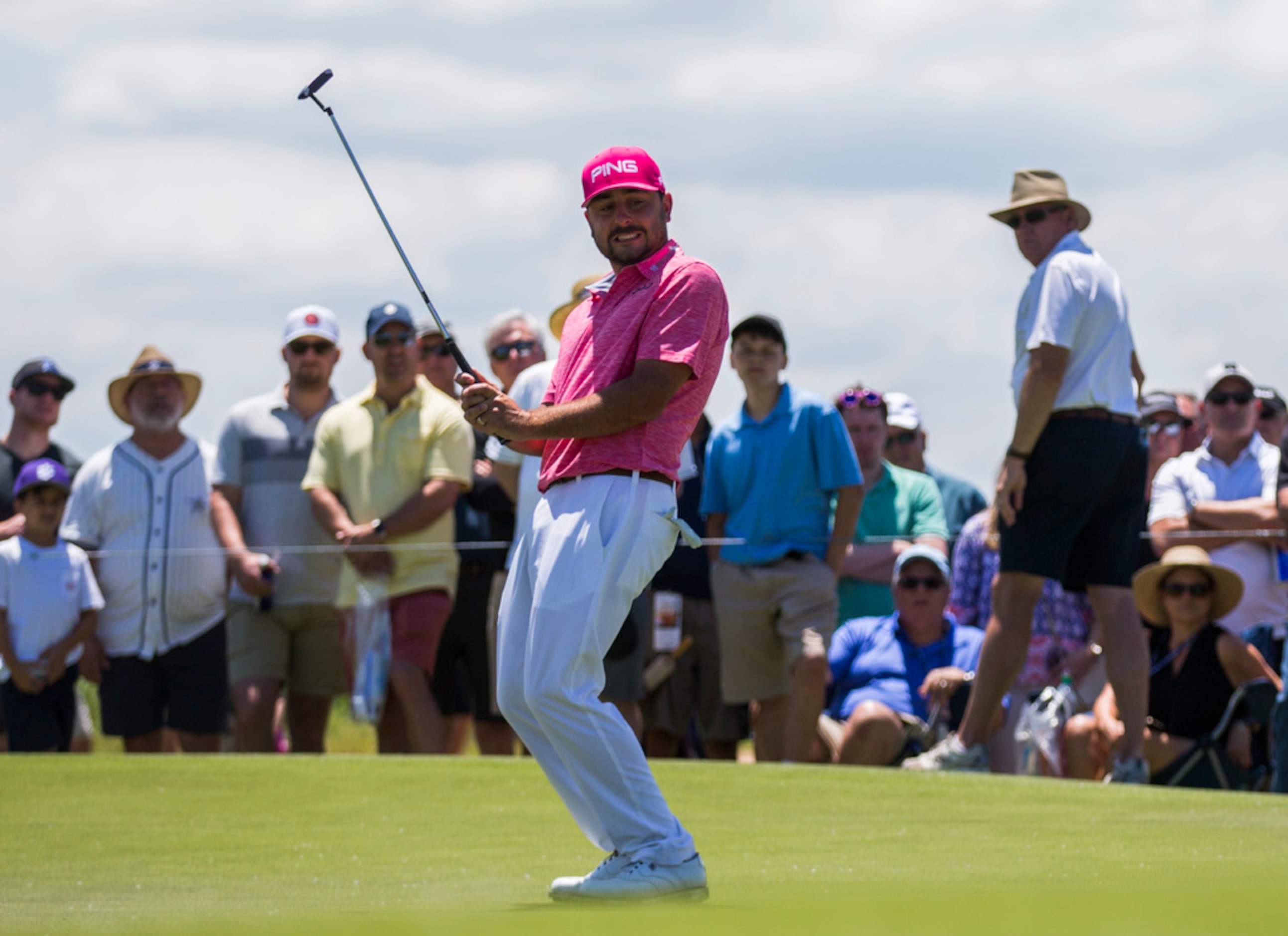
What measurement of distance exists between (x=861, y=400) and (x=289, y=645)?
335 centimetres

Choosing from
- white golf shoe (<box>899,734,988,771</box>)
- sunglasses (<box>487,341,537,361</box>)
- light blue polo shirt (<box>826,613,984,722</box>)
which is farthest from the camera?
sunglasses (<box>487,341,537,361</box>)

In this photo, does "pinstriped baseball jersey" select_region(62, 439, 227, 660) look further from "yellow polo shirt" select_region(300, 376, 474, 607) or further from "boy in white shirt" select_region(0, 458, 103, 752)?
"yellow polo shirt" select_region(300, 376, 474, 607)

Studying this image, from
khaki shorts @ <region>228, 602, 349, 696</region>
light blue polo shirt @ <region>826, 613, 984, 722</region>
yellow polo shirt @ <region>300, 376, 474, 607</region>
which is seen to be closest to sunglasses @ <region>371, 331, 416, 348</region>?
yellow polo shirt @ <region>300, 376, 474, 607</region>

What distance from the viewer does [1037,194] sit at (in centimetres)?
853

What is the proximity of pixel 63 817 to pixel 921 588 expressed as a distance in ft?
13.8

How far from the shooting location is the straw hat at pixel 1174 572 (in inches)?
356

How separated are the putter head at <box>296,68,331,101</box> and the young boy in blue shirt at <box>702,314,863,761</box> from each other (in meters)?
3.49

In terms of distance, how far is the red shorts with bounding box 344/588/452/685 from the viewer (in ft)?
32.4

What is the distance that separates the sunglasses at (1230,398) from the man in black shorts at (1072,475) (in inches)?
77.2

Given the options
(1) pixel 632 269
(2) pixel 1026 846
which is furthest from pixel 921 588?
(1) pixel 632 269

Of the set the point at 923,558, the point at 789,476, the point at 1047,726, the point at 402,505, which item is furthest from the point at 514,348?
the point at 1047,726

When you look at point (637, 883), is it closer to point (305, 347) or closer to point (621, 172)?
point (621, 172)

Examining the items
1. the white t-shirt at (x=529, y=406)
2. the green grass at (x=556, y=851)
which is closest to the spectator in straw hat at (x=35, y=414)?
the green grass at (x=556, y=851)

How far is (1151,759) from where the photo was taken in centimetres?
890
